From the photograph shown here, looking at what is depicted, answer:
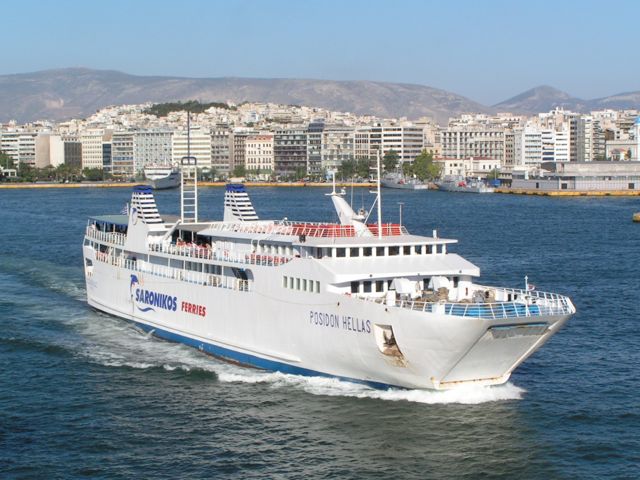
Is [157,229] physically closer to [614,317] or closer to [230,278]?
[230,278]

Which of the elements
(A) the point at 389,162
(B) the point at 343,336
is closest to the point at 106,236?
(B) the point at 343,336

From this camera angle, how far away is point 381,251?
969 inches

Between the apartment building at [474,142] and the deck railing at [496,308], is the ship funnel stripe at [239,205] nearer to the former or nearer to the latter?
the deck railing at [496,308]

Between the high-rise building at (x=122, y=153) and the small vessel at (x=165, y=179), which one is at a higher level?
the high-rise building at (x=122, y=153)

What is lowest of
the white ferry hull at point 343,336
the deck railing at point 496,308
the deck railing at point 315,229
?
the white ferry hull at point 343,336

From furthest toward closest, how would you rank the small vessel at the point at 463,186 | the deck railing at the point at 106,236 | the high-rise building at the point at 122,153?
the high-rise building at the point at 122,153
the small vessel at the point at 463,186
the deck railing at the point at 106,236

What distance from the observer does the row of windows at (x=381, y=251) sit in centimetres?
2420

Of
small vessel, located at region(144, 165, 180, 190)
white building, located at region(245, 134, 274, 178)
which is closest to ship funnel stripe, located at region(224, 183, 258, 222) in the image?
small vessel, located at region(144, 165, 180, 190)

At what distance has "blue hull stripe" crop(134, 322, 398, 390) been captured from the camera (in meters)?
23.3

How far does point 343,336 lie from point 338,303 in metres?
0.73

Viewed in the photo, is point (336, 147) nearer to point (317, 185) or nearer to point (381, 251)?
point (317, 185)

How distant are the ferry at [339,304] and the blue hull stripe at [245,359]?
0.11ft

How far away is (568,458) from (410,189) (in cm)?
12944

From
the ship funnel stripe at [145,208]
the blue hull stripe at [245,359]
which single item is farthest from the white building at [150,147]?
the blue hull stripe at [245,359]
